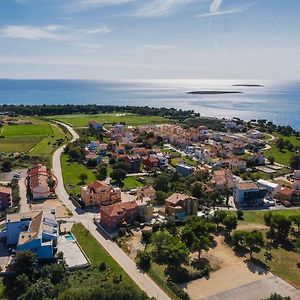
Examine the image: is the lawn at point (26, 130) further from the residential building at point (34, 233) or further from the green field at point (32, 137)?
the residential building at point (34, 233)

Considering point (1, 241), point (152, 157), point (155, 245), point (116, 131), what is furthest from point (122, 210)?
point (116, 131)

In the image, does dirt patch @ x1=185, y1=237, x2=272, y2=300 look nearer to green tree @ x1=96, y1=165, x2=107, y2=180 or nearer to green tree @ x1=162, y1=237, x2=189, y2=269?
green tree @ x1=162, y1=237, x2=189, y2=269

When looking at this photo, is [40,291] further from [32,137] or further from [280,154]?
[32,137]

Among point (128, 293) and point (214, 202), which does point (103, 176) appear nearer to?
point (214, 202)

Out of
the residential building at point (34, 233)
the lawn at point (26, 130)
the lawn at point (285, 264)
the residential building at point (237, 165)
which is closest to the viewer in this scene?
the lawn at point (285, 264)

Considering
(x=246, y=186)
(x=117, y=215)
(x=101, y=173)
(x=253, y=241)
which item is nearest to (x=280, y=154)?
(x=246, y=186)

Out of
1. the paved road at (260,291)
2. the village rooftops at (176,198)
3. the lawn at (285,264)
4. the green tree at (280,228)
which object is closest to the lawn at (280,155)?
the village rooftops at (176,198)

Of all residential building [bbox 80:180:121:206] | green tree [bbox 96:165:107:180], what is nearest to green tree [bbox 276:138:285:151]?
green tree [bbox 96:165:107:180]
